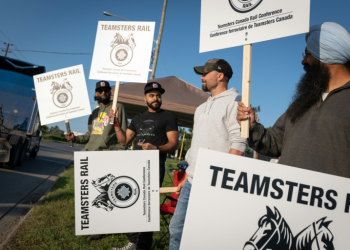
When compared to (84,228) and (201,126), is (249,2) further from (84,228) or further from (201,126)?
(84,228)

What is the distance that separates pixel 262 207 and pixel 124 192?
1817mm

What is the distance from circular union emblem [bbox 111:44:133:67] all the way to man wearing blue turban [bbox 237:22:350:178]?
2228 millimetres

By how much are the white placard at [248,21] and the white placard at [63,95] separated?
2.44 meters

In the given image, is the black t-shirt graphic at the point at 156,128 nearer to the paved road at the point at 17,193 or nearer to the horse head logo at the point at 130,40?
the horse head logo at the point at 130,40

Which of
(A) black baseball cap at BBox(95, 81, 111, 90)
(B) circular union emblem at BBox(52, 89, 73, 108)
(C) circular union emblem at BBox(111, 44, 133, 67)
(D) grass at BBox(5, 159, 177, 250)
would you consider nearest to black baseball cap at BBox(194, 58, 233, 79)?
(C) circular union emblem at BBox(111, 44, 133, 67)

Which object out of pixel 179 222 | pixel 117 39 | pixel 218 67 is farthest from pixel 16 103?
pixel 179 222

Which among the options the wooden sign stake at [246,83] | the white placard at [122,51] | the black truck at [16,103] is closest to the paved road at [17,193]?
the black truck at [16,103]

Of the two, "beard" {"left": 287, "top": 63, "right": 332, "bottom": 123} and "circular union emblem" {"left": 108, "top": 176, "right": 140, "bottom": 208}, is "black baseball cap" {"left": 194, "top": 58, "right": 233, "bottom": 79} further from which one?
"circular union emblem" {"left": 108, "top": 176, "right": 140, "bottom": 208}

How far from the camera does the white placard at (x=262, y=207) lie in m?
1.70

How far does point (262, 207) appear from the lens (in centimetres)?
174

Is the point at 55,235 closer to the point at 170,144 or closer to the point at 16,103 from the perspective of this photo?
the point at 170,144

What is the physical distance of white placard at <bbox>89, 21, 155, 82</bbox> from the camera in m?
3.96

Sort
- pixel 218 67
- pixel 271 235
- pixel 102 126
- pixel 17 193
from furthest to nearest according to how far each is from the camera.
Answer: pixel 17 193, pixel 102 126, pixel 218 67, pixel 271 235

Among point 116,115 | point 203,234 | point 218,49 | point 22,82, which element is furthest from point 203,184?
point 22,82
